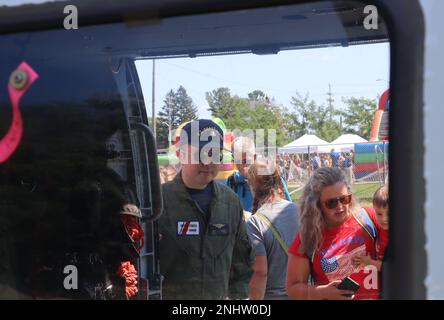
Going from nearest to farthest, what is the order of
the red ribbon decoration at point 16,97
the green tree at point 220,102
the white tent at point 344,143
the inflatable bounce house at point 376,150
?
the inflatable bounce house at point 376,150
the white tent at point 344,143
the green tree at point 220,102
the red ribbon decoration at point 16,97

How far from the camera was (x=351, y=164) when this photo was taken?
6.24ft

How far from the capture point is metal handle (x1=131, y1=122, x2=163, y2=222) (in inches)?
84.0

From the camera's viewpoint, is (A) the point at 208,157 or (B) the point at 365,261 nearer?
(B) the point at 365,261

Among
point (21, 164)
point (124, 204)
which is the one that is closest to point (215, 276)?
point (124, 204)

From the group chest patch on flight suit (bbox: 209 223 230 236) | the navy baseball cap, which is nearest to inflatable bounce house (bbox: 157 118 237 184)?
the navy baseball cap

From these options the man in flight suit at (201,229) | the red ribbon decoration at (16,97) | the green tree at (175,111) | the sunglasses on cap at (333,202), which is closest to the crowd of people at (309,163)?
the sunglasses on cap at (333,202)

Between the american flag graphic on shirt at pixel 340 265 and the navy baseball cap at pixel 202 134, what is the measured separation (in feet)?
1.66

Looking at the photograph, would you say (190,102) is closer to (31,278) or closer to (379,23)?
(379,23)

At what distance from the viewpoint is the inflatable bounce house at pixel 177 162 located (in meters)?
1.99

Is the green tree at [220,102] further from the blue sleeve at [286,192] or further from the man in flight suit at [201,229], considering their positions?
the blue sleeve at [286,192]

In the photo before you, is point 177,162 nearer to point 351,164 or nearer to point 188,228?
point 188,228

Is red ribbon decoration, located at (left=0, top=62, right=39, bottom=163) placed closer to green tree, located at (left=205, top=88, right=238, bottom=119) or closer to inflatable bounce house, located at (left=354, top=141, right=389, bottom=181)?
green tree, located at (left=205, top=88, right=238, bottom=119)

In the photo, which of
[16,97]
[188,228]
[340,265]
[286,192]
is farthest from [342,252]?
[16,97]

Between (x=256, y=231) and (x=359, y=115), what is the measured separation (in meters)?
0.63
